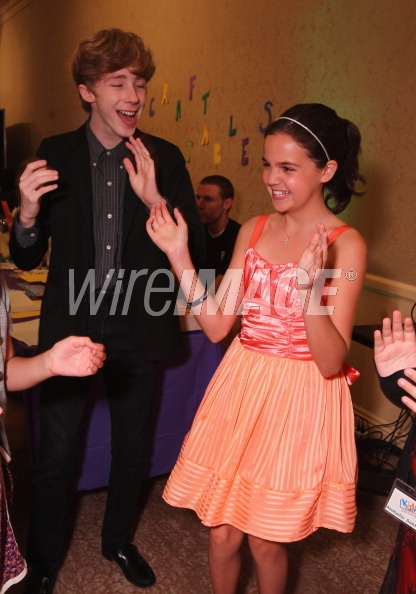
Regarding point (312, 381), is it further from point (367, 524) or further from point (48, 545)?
point (367, 524)

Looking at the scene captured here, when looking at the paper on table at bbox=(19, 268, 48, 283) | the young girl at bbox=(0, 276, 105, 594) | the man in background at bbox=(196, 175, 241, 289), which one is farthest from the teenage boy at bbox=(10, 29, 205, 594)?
the man in background at bbox=(196, 175, 241, 289)

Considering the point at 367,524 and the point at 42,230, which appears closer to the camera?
the point at 42,230

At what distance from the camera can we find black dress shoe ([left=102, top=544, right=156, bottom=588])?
1947 mm

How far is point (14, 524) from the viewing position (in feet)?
7.16

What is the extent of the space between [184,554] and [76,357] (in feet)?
3.87

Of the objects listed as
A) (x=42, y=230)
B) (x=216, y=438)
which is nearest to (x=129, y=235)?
Result: (x=42, y=230)

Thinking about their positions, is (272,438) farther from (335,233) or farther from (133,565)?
(133,565)

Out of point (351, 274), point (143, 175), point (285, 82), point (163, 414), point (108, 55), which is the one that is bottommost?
point (163, 414)

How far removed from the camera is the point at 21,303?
2586 millimetres

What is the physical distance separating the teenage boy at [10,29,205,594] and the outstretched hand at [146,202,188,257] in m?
0.12

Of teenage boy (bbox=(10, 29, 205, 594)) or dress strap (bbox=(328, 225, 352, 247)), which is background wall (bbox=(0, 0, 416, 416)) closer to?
teenage boy (bbox=(10, 29, 205, 594))

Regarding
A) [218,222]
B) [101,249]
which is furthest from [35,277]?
[101,249]

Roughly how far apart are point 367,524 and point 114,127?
5.99 feet

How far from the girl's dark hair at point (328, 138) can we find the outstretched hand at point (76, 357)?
73 cm
